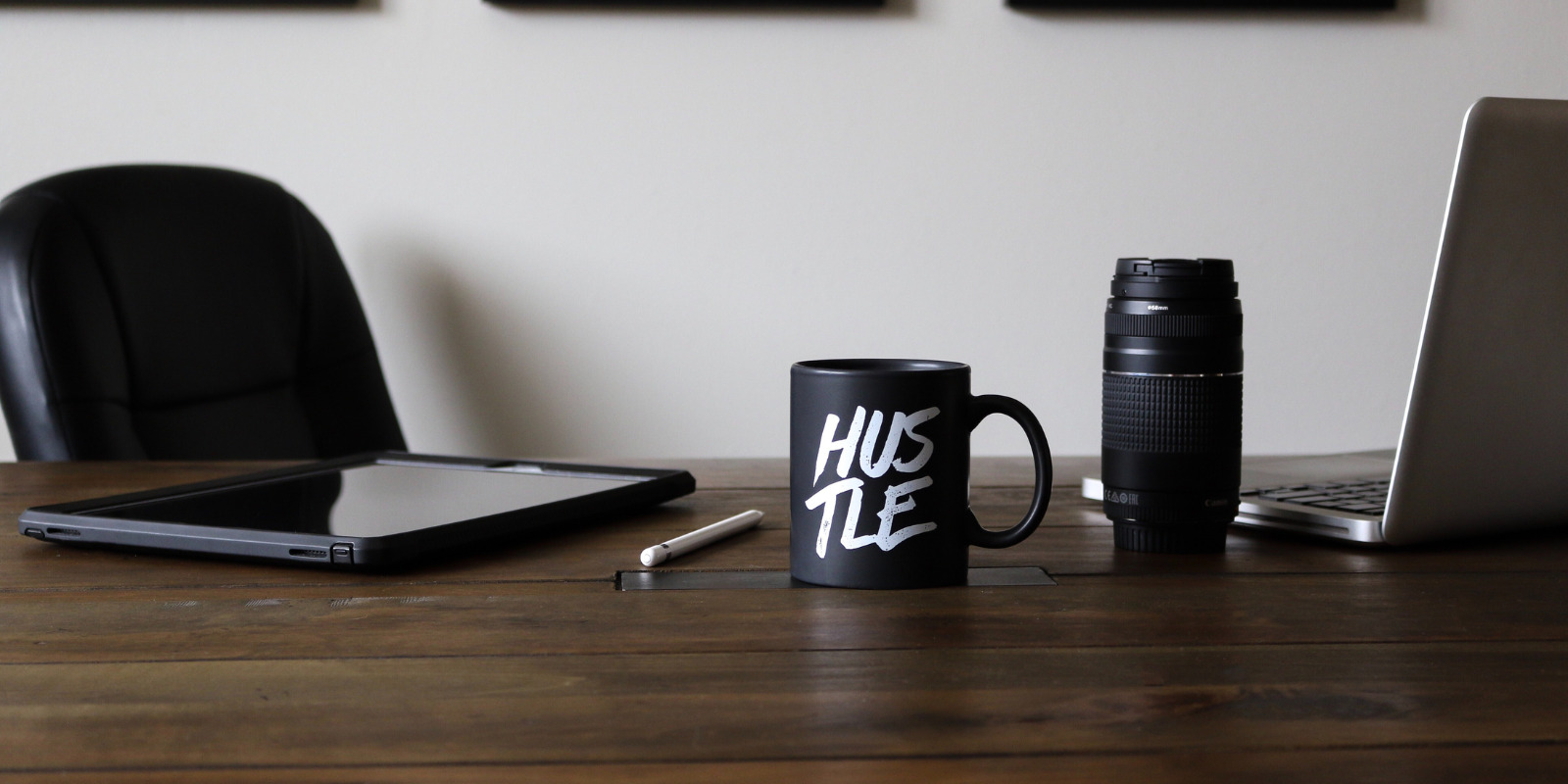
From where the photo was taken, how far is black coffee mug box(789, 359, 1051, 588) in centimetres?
57

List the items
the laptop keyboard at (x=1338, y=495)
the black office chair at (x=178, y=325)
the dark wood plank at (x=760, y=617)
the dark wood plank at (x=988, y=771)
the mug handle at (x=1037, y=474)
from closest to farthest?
the dark wood plank at (x=988, y=771)
the dark wood plank at (x=760, y=617)
the mug handle at (x=1037, y=474)
the laptop keyboard at (x=1338, y=495)
the black office chair at (x=178, y=325)

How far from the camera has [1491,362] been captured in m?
0.63

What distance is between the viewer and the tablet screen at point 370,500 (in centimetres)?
67

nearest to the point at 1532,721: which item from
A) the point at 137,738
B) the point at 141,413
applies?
the point at 137,738

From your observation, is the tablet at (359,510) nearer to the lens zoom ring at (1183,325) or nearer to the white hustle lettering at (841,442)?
the white hustle lettering at (841,442)

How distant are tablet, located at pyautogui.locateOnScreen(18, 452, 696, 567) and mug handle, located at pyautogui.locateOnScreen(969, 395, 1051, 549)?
0.90 ft

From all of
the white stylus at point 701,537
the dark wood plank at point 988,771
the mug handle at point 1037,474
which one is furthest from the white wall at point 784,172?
the dark wood plank at point 988,771

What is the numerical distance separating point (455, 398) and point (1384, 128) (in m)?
1.51

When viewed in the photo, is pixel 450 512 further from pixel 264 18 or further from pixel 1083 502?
pixel 264 18

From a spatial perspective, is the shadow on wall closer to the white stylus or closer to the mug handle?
the white stylus

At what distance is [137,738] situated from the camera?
1.25 ft

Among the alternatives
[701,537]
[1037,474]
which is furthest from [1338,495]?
[701,537]

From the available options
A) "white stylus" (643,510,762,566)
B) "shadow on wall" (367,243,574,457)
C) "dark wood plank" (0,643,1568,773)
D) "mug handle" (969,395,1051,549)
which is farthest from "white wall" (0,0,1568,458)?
"dark wood plank" (0,643,1568,773)

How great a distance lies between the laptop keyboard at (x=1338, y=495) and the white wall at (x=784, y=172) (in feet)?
3.36
